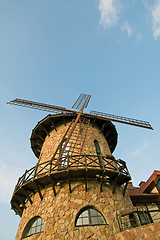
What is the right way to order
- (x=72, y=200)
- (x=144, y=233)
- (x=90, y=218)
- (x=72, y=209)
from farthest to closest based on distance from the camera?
(x=72, y=200), (x=72, y=209), (x=90, y=218), (x=144, y=233)

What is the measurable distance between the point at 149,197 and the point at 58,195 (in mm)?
8106


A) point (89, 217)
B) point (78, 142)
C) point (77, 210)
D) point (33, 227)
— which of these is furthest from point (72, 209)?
point (78, 142)

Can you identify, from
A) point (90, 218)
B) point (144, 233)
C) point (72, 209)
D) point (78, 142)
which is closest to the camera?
point (144, 233)

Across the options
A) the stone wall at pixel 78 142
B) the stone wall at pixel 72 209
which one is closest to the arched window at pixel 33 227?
the stone wall at pixel 72 209

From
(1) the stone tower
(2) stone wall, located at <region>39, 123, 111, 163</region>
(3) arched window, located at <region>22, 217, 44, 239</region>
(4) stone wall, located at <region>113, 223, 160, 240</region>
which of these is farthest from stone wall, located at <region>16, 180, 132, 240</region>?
(2) stone wall, located at <region>39, 123, 111, 163</region>

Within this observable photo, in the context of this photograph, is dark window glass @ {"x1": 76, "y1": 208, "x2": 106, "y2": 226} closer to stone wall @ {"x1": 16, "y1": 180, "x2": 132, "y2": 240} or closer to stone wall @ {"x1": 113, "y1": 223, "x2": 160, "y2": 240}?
stone wall @ {"x1": 16, "y1": 180, "x2": 132, "y2": 240}

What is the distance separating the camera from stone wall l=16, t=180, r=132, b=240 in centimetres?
712

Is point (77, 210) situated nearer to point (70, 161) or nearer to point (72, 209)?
point (72, 209)

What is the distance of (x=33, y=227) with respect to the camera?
8219 mm

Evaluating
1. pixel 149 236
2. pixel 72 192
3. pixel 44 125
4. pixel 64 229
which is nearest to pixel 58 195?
pixel 72 192

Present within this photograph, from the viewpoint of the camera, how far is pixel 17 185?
32.7ft

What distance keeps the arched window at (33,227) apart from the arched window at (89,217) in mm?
1942

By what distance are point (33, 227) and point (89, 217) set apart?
3.10 meters

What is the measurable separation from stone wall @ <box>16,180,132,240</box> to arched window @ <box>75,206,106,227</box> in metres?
0.21
